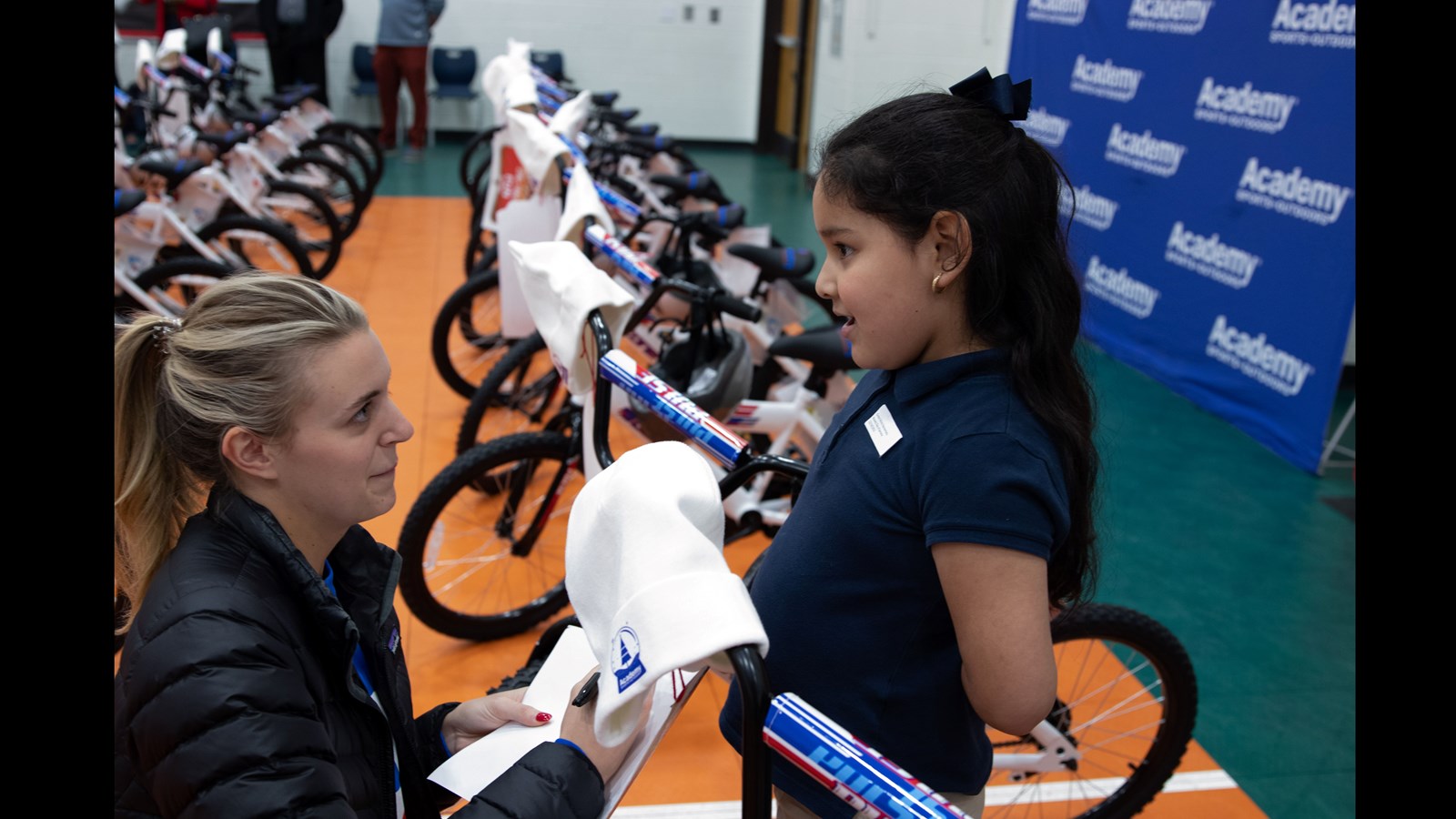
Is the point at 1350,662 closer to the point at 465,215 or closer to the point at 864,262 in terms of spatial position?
the point at 864,262

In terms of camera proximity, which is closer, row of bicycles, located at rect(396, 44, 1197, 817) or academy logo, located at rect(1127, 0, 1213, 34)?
row of bicycles, located at rect(396, 44, 1197, 817)

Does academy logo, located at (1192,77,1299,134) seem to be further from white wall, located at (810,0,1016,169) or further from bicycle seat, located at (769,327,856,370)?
bicycle seat, located at (769,327,856,370)

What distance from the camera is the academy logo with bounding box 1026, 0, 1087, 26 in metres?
5.63

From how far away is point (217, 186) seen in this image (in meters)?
5.08

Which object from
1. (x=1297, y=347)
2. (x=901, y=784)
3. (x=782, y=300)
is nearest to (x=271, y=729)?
(x=901, y=784)

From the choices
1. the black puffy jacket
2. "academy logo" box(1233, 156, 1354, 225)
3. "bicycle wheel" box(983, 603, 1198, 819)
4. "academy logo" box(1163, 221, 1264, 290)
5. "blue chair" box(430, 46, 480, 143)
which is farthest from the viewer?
"blue chair" box(430, 46, 480, 143)

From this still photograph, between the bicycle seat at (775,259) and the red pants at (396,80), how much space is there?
7.07 metres

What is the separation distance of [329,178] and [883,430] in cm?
658

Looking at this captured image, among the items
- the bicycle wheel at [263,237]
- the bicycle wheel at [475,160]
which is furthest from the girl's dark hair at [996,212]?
the bicycle wheel at [263,237]

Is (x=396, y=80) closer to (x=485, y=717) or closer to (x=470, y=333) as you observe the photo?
(x=470, y=333)

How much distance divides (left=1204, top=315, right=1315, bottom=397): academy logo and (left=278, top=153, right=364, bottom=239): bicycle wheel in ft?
14.4

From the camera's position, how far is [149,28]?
9.88 m

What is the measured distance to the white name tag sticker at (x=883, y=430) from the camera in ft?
3.61

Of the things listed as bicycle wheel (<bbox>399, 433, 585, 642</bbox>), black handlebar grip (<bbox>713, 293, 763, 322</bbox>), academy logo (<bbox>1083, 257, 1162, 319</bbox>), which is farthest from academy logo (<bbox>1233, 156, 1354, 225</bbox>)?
bicycle wheel (<bbox>399, 433, 585, 642</bbox>)
